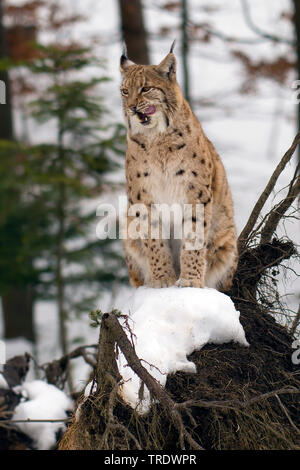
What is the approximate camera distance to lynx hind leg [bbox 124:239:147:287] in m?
4.93

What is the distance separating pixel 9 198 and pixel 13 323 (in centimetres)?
335

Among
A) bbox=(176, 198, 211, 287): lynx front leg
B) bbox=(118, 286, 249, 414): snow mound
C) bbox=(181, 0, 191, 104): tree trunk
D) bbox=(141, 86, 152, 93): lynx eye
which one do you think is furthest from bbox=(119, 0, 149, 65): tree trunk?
bbox=(118, 286, 249, 414): snow mound

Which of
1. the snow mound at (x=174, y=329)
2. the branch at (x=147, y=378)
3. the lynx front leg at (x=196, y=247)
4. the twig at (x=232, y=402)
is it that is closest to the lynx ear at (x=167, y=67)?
the lynx front leg at (x=196, y=247)

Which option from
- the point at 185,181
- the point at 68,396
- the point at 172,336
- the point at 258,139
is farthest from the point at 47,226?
the point at 258,139

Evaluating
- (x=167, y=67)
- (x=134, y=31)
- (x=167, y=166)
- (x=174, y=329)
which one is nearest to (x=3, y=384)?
(x=174, y=329)

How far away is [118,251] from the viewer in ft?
37.3

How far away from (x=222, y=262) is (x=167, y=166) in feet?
2.48

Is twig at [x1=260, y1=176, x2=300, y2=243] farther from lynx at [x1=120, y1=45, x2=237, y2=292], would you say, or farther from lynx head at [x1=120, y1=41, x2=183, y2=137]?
lynx head at [x1=120, y1=41, x2=183, y2=137]

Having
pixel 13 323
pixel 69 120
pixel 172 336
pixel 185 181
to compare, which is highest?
pixel 69 120

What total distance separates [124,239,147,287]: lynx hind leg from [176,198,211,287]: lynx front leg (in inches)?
16.0

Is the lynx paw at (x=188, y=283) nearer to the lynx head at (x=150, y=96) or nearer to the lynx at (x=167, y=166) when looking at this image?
the lynx at (x=167, y=166)

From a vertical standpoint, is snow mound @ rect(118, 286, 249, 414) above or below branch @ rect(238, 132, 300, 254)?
below

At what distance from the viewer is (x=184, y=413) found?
3.31 metres

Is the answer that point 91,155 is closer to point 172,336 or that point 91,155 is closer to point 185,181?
point 185,181
